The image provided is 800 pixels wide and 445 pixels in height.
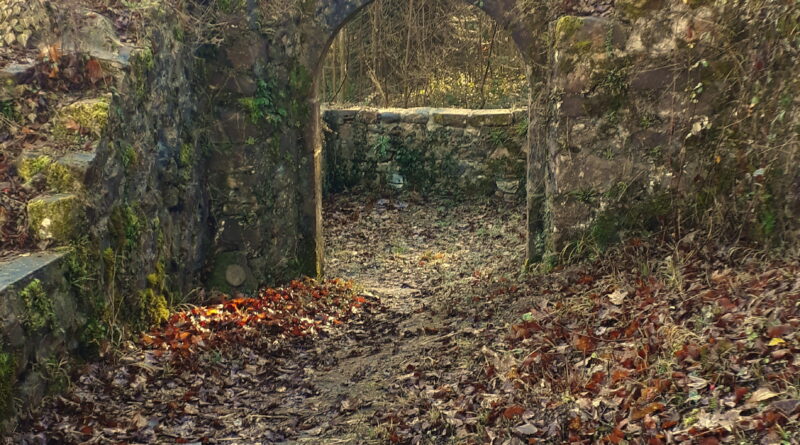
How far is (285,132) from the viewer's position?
6.95 m

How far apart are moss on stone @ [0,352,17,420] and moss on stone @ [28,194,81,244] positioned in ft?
3.11

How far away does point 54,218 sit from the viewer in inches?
172

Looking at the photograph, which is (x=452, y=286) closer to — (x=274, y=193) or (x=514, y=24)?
(x=274, y=193)

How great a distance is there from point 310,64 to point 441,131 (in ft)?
14.4

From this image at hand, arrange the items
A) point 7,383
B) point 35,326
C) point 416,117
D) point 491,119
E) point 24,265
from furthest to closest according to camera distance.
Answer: point 416,117 < point 491,119 < point 24,265 < point 35,326 < point 7,383

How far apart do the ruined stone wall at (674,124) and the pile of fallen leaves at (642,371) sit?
79cm

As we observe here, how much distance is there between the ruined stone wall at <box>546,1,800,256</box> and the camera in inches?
207

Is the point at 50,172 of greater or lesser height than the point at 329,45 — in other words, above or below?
below

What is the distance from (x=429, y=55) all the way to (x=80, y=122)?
10.1 m

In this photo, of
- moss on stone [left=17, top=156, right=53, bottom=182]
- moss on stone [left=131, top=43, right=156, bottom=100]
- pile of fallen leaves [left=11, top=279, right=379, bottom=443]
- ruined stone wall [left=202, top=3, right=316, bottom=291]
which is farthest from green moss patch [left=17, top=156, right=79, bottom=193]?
ruined stone wall [left=202, top=3, right=316, bottom=291]

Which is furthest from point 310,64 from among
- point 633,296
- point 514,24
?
point 633,296

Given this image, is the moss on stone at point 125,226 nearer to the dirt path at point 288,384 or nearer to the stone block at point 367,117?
the dirt path at point 288,384

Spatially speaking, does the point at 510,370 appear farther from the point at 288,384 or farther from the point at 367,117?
the point at 367,117

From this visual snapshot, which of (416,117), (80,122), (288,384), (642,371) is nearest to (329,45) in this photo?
(80,122)
